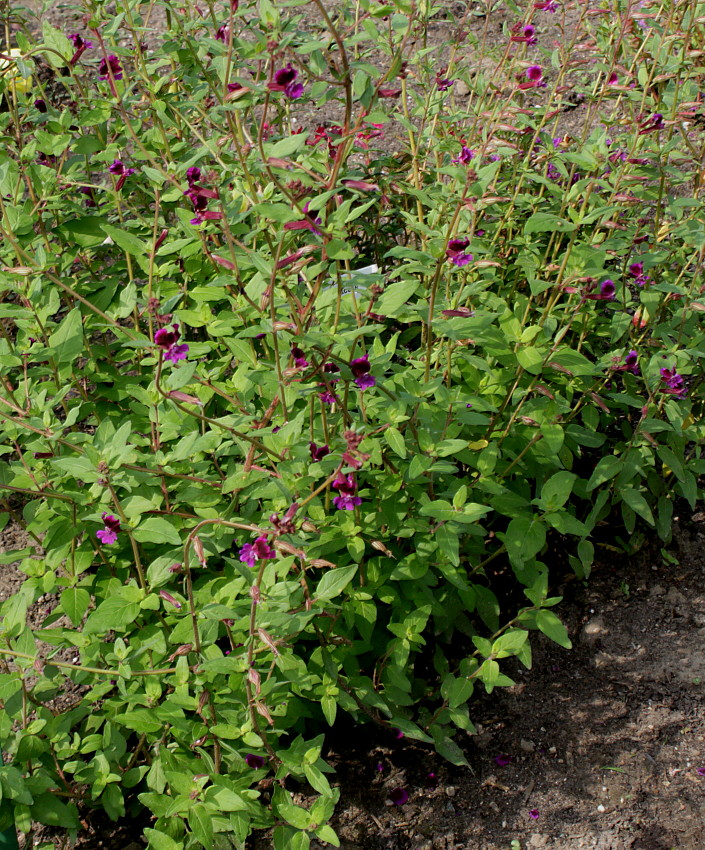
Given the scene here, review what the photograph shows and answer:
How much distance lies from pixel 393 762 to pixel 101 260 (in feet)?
6.42

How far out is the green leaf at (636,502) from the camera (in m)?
2.38

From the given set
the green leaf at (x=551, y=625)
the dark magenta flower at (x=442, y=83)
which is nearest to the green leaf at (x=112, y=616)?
the green leaf at (x=551, y=625)

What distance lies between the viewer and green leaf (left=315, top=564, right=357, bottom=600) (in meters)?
1.77

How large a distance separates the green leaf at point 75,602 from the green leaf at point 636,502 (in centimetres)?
162

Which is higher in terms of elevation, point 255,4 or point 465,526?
point 255,4

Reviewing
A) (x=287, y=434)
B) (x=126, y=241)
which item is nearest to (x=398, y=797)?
(x=287, y=434)

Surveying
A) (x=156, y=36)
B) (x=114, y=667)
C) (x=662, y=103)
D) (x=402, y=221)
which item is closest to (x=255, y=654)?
(x=114, y=667)

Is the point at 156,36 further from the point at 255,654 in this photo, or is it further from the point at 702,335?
the point at 255,654

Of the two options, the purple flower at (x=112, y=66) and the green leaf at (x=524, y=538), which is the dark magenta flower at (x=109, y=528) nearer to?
the green leaf at (x=524, y=538)

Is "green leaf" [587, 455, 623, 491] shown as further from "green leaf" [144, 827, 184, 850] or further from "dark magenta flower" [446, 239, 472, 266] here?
"green leaf" [144, 827, 184, 850]

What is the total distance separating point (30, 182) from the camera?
7.38 ft

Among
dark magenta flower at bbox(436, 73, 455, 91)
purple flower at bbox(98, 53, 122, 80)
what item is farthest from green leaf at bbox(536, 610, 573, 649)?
purple flower at bbox(98, 53, 122, 80)

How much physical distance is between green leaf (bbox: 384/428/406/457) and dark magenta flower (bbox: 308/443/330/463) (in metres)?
0.15

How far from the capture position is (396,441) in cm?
187
